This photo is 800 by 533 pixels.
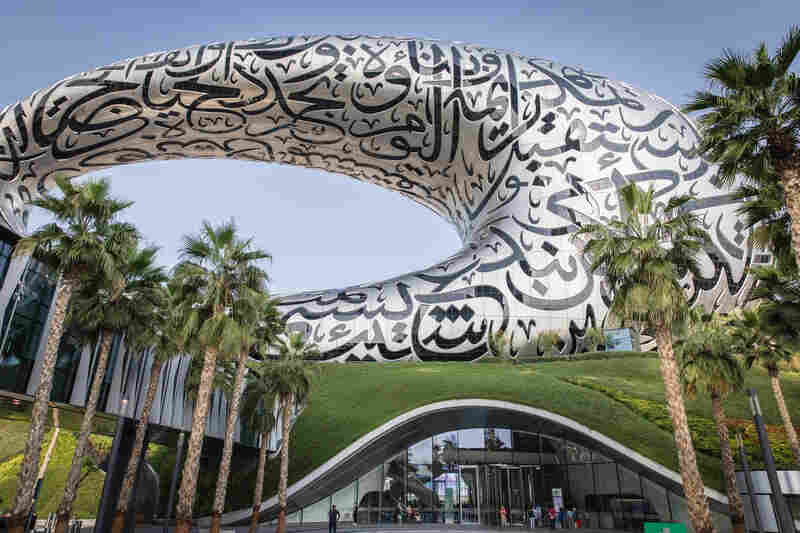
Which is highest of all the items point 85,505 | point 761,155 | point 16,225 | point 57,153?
point 57,153

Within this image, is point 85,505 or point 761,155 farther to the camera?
point 85,505

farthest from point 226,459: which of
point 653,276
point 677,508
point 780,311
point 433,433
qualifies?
point 677,508

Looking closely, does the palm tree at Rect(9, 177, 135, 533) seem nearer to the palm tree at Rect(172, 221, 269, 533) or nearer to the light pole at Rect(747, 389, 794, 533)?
the palm tree at Rect(172, 221, 269, 533)

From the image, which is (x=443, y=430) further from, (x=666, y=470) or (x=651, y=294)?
(x=651, y=294)

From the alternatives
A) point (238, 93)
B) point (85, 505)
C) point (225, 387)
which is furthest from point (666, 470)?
point (85, 505)

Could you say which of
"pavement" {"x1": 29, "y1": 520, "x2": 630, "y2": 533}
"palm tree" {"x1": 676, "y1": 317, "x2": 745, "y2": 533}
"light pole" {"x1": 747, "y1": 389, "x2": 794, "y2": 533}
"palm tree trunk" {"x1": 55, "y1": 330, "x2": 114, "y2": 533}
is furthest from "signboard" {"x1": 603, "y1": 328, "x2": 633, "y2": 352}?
"palm tree trunk" {"x1": 55, "y1": 330, "x2": 114, "y2": 533}

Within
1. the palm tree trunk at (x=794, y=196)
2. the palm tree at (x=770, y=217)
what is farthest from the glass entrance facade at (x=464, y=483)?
the palm tree trunk at (x=794, y=196)

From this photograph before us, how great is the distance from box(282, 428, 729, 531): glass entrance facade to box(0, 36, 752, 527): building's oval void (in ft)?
0.32

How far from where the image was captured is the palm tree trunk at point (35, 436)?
10.5m

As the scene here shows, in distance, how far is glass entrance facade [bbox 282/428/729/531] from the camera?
2714 cm

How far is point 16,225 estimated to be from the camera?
85.1 feet

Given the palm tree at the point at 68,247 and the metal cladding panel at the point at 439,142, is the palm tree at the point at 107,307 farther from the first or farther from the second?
the metal cladding panel at the point at 439,142

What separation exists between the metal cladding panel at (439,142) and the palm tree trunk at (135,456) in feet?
33.2

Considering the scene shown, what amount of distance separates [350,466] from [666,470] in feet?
41.9
